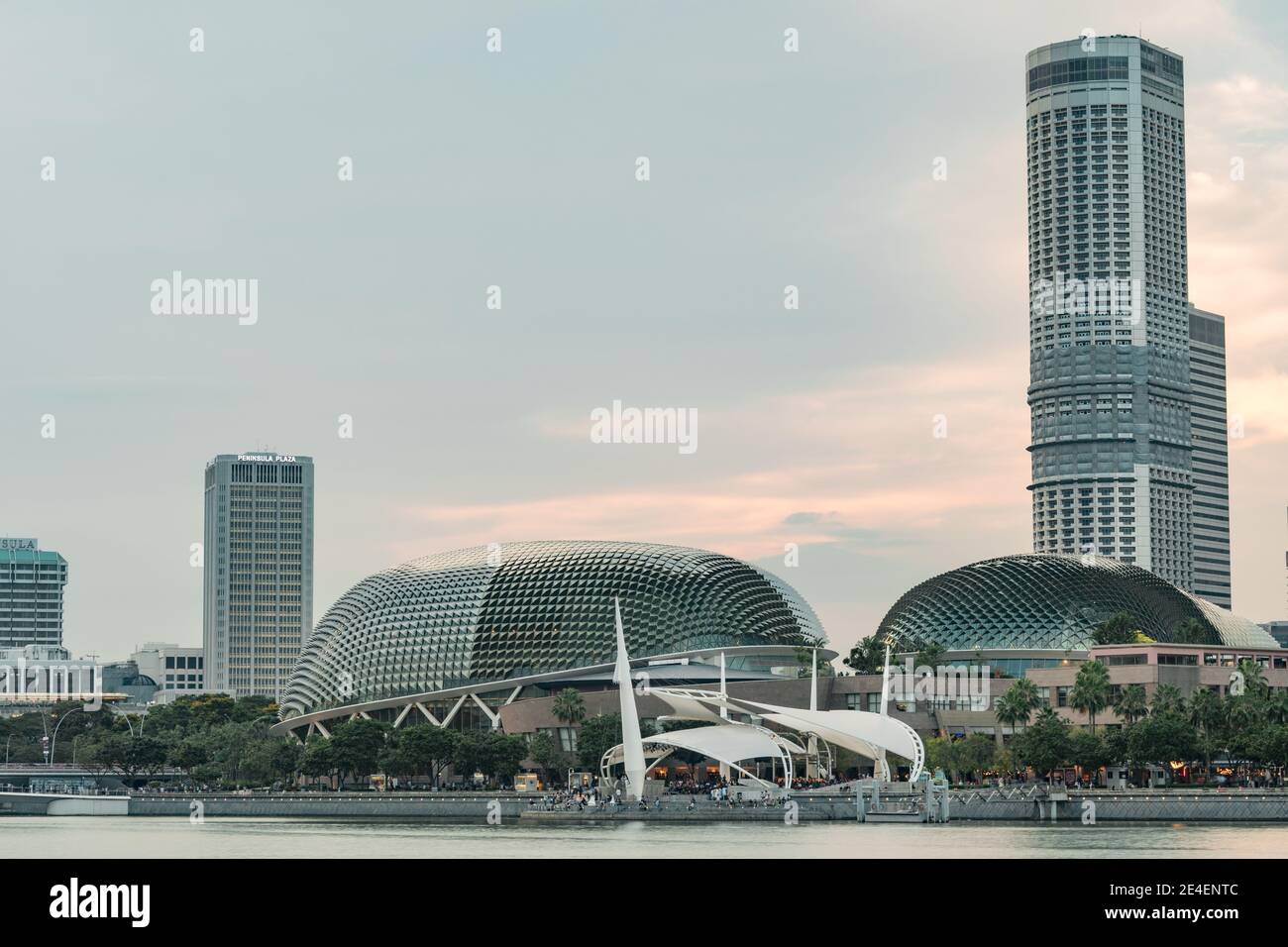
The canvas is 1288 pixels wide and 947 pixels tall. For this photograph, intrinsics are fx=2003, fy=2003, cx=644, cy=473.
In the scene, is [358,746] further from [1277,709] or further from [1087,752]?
[1277,709]

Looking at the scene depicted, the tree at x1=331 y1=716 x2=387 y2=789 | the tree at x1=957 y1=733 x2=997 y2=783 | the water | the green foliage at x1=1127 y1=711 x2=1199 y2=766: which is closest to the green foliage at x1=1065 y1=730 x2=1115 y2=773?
the green foliage at x1=1127 y1=711 x2=1199 y2=766

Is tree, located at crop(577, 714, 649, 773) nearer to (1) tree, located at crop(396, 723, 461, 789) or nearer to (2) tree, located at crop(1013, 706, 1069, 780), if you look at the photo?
(1) tree, located at crop(396, 723, 461, 789)

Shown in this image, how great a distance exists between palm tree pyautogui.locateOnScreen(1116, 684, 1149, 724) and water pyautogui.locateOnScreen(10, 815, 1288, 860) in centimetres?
3479

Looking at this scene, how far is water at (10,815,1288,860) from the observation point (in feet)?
302

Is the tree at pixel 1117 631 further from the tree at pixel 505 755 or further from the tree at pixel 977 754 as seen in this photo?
the tree at pixel 505 755

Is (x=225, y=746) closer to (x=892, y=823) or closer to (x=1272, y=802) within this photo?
(x=892, y=823)

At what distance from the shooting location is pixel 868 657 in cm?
19000

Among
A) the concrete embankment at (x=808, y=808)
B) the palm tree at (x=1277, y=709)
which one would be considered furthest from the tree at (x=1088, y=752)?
the palm tree at (x=1277, y=709)

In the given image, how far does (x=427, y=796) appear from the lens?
497 feet

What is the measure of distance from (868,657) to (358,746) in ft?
164

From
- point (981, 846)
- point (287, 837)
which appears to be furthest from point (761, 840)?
point (287, 837)

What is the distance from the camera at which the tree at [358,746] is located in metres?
170
